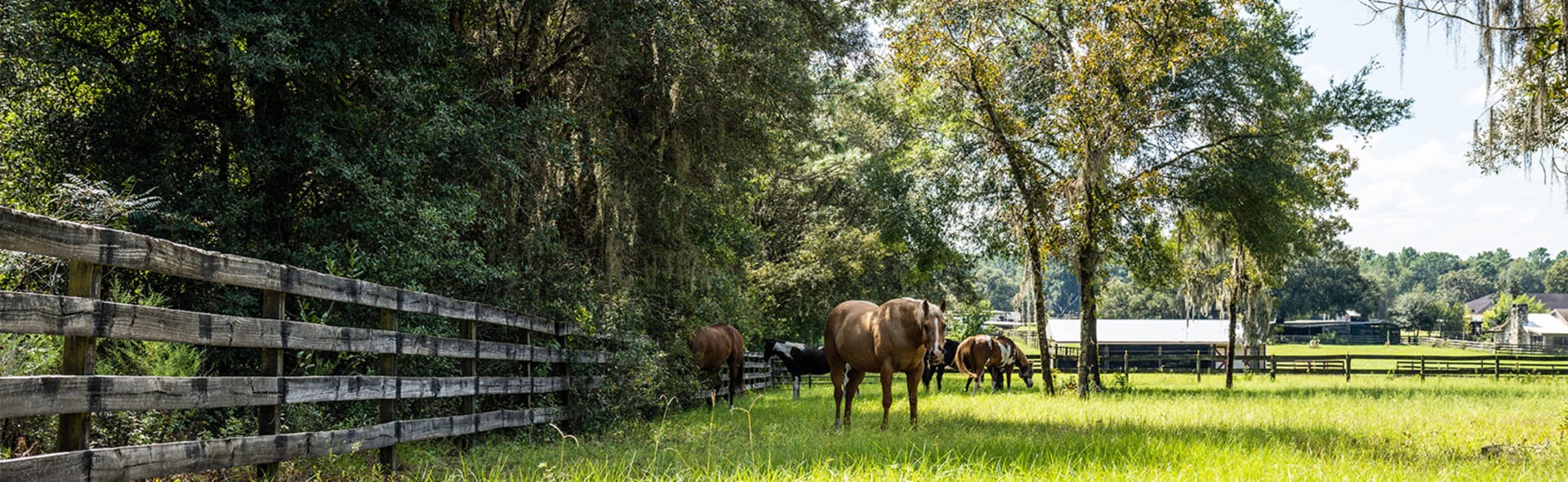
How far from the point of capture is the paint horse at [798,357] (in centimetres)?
2147

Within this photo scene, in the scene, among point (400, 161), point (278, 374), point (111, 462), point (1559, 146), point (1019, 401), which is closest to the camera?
point (111, 462)

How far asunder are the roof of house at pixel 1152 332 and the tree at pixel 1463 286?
12202cm

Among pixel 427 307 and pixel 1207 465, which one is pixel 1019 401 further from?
pixel 427 307

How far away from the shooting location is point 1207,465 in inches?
240

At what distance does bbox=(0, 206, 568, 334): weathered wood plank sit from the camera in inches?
143

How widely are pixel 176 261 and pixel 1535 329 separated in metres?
119

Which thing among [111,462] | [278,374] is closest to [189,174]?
[278,374]

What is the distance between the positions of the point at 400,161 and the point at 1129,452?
7.65 meters

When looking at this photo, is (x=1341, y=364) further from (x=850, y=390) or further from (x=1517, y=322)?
(x=1517, y=322)

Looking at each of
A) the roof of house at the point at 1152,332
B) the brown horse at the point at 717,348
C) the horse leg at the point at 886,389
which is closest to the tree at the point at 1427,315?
the roof of house at the point at 1152,332

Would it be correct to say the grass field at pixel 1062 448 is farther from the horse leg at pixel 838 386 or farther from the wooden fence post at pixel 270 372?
the wooden fence post at pixel 270 372

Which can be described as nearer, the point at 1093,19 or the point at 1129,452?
the point at 1129,452

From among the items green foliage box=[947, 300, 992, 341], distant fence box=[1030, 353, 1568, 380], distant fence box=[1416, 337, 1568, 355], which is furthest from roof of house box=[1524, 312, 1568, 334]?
green foliage box=[947, 300, 992, 341]

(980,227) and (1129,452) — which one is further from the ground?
(980,227)
